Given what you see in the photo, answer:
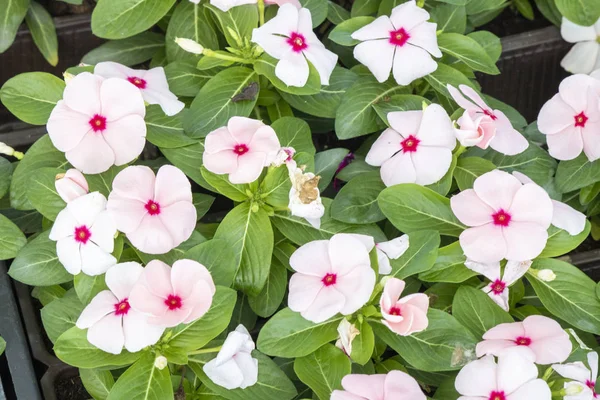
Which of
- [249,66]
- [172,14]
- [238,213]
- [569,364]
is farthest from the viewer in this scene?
[172,14]

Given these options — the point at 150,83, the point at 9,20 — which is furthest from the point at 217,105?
the point at 9,20

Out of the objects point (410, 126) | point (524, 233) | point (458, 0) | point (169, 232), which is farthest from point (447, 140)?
point (169, 232)

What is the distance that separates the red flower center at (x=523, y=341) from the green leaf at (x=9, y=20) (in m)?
1.19

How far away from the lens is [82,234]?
1.19 m

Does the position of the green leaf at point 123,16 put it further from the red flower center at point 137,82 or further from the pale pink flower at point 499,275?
the pale pink flower at point 499,275

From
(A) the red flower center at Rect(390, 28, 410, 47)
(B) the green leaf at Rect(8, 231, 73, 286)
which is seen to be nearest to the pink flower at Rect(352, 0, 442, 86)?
(A) the red flower center at Rect(390, 28, 410, 47)

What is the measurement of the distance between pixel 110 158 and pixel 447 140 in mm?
562

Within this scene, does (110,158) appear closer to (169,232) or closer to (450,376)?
(169,232)

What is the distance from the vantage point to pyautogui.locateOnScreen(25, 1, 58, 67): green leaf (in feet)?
5.53

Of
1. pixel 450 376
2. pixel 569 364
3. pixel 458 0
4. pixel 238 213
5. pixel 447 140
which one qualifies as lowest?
pixel 450 376

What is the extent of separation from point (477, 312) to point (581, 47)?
0.81 metres

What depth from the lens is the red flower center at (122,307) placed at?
1.13m

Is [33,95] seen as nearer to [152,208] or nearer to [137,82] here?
[137,82]

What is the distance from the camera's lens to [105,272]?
1.20 meters
